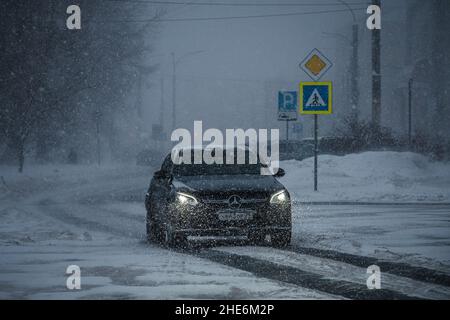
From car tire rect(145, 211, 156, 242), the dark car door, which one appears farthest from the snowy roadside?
the dark car door

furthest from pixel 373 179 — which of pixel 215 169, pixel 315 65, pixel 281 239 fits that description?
pixel 281 239

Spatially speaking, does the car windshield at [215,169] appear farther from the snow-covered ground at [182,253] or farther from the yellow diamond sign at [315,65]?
the yellow diamond sign at [315,65]

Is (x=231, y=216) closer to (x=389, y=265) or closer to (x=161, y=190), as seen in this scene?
(x=161, y=190)

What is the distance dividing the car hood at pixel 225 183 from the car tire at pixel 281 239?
2.19ft

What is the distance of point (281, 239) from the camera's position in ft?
44.8

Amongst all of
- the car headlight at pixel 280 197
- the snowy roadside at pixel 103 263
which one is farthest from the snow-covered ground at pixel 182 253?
the car headlight at pixel 280 197

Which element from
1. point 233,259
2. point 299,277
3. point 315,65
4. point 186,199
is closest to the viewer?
point 299,277

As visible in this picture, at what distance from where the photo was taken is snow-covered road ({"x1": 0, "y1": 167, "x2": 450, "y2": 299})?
354 inches

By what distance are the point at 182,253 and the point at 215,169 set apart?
2318 mm

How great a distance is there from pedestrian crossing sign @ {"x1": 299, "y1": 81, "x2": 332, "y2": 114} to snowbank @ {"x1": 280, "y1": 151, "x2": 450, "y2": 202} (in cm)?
252

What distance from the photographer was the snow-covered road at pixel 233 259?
9.00 metres

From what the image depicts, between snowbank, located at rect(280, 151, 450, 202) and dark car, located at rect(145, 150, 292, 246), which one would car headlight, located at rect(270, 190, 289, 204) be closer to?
dark car, located at rect(145, 150, 292, 246)

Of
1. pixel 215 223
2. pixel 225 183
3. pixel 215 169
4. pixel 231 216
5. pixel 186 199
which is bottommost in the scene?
pixel 215 223

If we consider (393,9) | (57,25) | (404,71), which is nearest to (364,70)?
(393,9)
